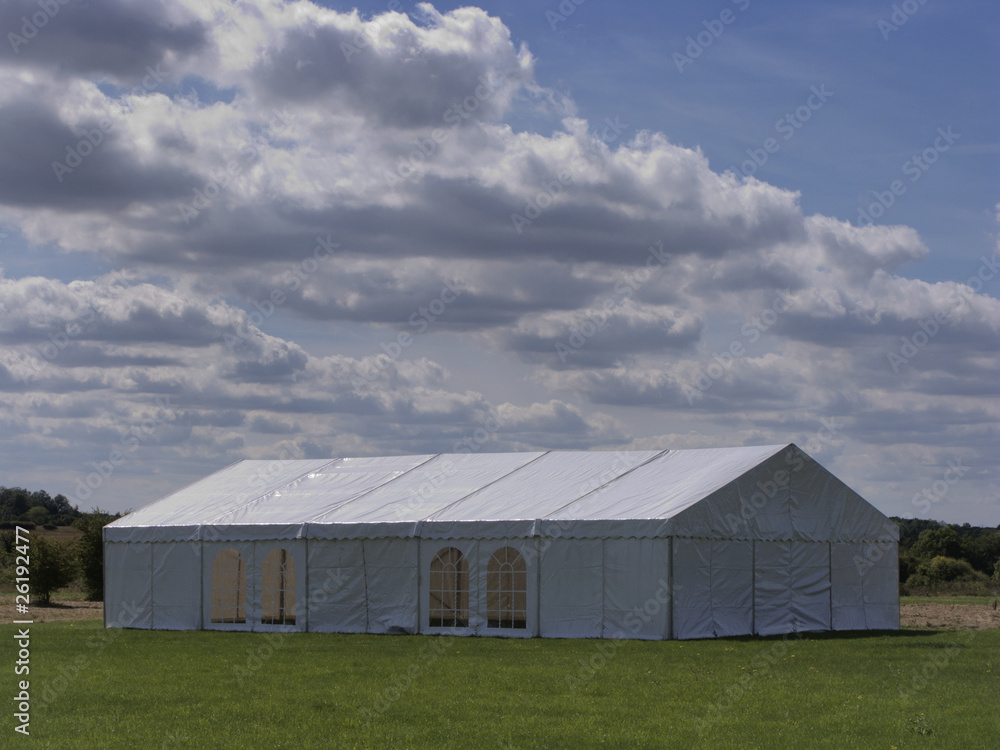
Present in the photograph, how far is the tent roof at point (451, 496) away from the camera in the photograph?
2164 cm

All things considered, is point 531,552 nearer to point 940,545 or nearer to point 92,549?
point 92,549

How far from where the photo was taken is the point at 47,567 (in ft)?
129

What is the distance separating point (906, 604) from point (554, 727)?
93.5 ft

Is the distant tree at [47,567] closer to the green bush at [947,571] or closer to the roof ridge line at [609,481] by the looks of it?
the roof ridge line at [609,481]

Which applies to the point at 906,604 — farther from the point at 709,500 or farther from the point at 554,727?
the point at 554,727

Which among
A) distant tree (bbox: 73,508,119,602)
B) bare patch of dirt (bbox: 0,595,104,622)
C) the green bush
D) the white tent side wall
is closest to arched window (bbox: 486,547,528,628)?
the white tent side wall

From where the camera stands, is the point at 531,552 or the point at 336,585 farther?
the point at 336,585

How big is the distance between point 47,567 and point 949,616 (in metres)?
29.1

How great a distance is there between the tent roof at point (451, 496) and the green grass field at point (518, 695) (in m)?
2.66

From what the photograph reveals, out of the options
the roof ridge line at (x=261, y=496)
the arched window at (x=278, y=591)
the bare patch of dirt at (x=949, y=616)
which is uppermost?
the roof ridge line at (x=261, y=496)

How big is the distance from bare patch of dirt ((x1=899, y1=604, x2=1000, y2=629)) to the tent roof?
235 inches

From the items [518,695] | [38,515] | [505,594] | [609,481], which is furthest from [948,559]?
[38,515]

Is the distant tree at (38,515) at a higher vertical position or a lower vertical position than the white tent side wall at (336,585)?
lower

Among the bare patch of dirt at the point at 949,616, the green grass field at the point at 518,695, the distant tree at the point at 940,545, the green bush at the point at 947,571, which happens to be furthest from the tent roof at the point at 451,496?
the distant tree at the point at 940,545
